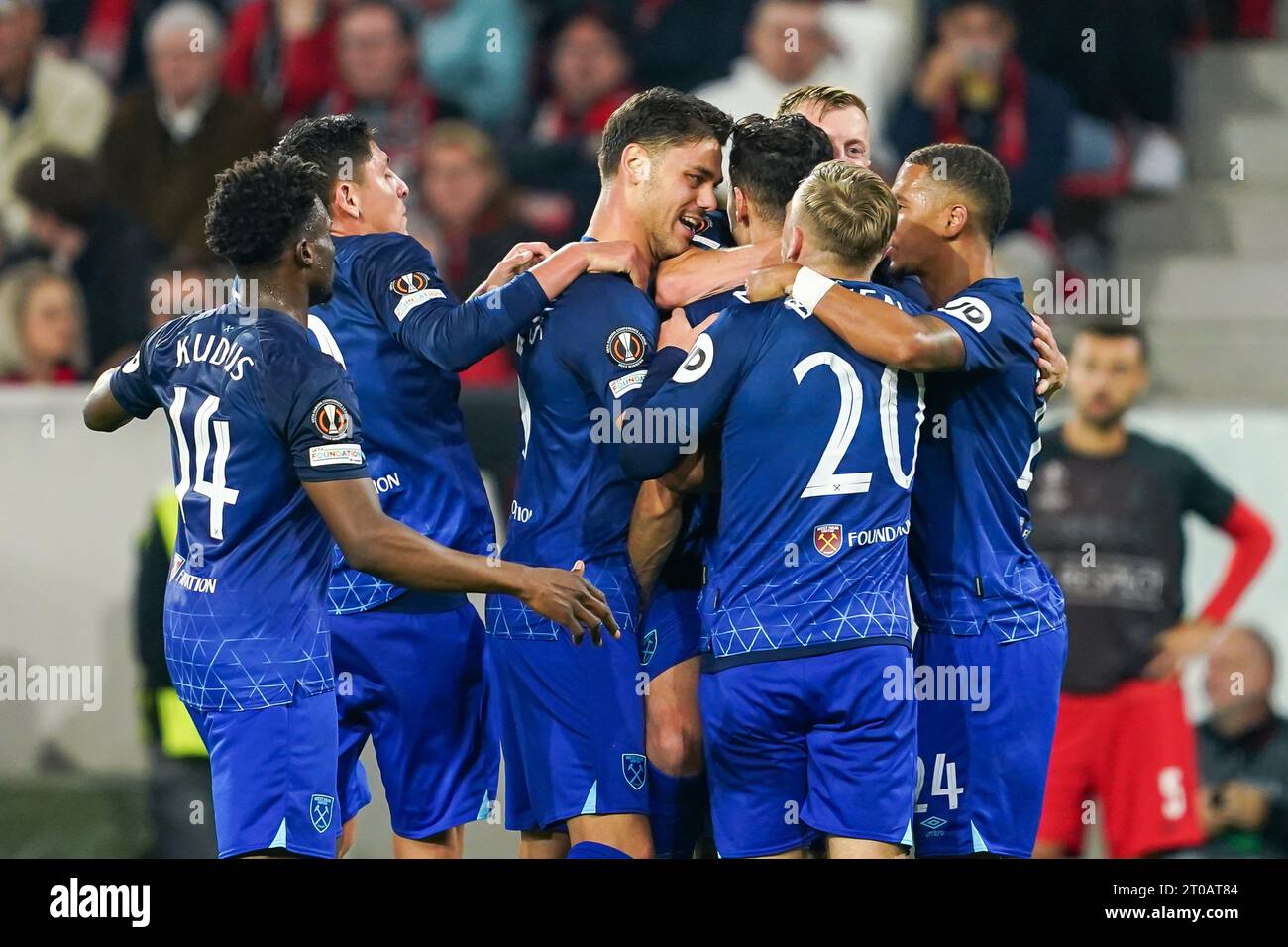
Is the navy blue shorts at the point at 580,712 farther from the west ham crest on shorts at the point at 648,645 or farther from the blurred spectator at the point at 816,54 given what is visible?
the blurred spectator at the point at 816,54

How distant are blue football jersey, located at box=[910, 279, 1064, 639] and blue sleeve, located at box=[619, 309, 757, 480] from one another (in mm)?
661

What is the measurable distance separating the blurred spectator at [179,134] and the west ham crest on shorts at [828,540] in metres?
4.97

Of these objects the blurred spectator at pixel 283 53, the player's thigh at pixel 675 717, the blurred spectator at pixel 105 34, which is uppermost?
the blurred spectator at pixel 105 34

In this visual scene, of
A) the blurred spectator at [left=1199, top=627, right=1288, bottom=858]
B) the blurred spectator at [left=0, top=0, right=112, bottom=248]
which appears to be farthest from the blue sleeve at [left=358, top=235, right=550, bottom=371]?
the blurred spectator at [left=0, top=0, right=112, bottom=248]

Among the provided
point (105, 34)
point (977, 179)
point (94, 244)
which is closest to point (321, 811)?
point (977, 179)

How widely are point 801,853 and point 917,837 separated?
50cm

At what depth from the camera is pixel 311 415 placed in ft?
14.2

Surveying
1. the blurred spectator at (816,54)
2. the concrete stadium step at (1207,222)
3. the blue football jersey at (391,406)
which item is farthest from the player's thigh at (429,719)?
the concrete stadium step at (1207,222)

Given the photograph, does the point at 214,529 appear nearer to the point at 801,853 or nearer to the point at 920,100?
the point at 801,853

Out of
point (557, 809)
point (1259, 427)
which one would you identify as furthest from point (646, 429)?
point (1259, 427)

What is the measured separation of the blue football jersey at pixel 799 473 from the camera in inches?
176

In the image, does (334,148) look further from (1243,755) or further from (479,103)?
(1243,755)

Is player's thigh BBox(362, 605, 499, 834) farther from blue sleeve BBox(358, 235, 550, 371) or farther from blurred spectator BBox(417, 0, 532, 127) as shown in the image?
blurred spectator BBox(417, 0, 532, 127)

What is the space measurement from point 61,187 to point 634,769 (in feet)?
17.7
